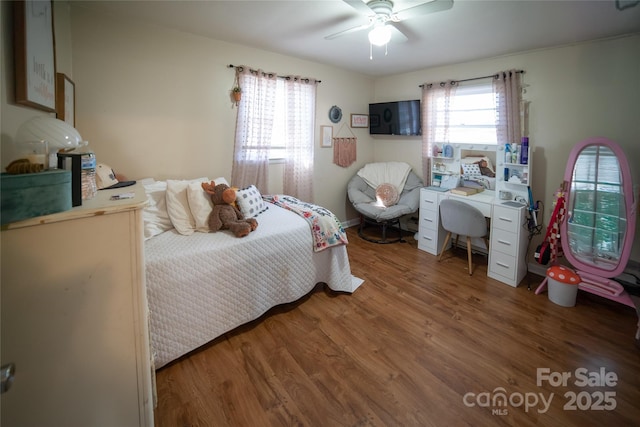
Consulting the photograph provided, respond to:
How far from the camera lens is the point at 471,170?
354 centimetres

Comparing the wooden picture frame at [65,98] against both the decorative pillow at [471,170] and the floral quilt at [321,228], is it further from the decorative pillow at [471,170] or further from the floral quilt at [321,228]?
the decorative pillow at [471,170]

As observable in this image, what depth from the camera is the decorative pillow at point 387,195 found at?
4.09m

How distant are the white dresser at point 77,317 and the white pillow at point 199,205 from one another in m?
1.17

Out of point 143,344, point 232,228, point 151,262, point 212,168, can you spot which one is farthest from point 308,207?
point 143,344

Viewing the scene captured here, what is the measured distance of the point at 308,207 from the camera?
280 centimetres

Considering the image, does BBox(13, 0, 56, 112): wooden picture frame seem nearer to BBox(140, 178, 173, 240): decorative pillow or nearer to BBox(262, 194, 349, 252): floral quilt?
BBox(140, 178, 173, 240): decorative pillow

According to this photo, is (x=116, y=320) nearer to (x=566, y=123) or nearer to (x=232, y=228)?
(x=232, y=228)

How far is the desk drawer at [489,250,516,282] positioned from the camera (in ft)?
9.34

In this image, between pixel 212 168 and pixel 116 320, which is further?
pixel 212 168

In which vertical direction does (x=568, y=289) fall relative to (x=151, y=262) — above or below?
below

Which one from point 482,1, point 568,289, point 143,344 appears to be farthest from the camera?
point 568,289

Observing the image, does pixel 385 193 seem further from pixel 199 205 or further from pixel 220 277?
pixel 220 277

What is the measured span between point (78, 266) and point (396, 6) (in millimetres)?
2445

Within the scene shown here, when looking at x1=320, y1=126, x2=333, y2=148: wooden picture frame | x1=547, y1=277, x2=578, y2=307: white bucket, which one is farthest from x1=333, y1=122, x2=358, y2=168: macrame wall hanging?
x1=547, y1=277, x2=578, y2=307: white bucket
